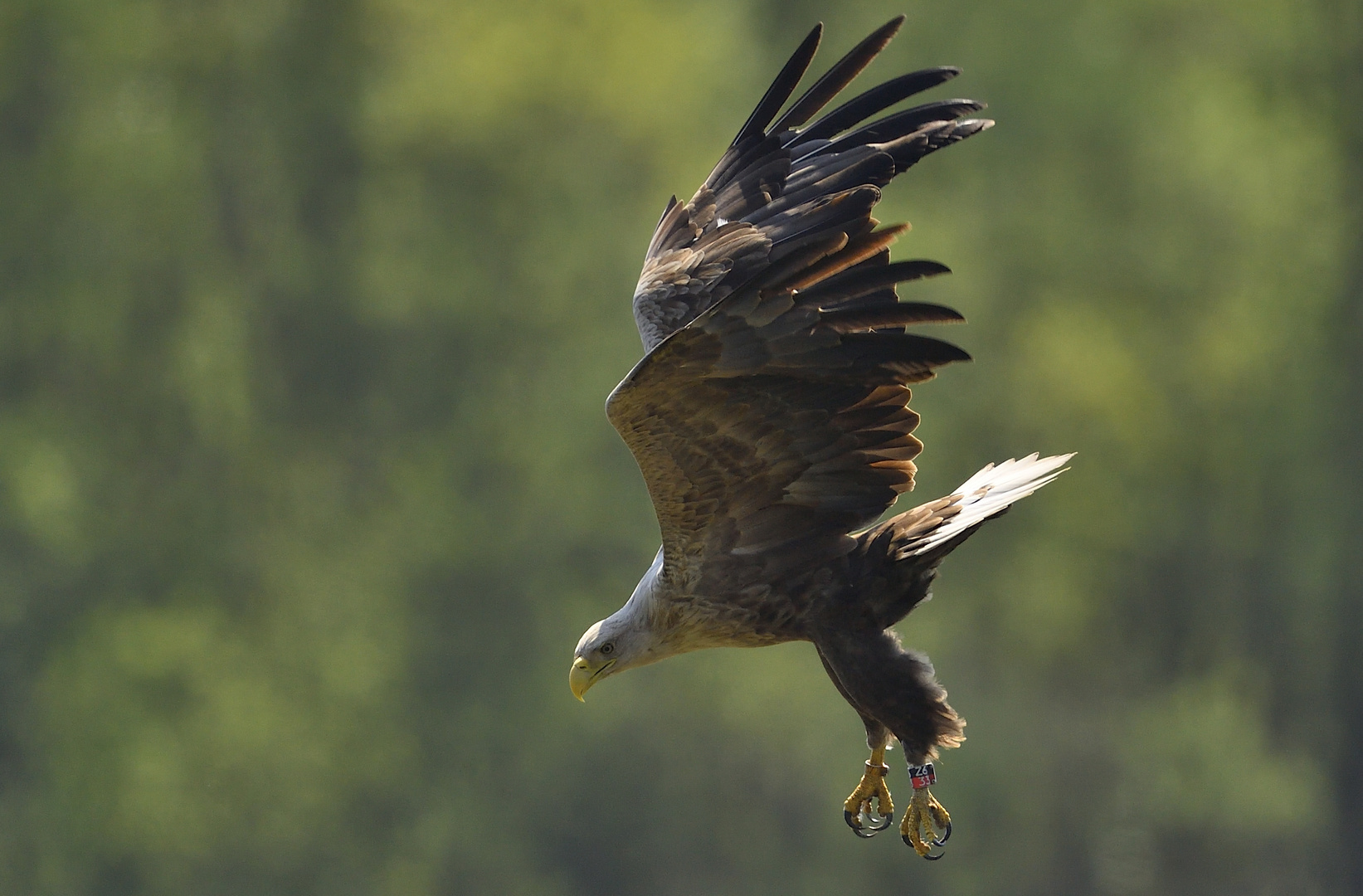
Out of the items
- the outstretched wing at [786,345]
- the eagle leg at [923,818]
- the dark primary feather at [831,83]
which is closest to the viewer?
the outstretched wing at [786,345]

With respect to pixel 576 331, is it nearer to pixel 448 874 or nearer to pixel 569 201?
pixel 569 201

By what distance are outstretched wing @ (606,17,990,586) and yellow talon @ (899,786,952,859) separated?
1.15 m

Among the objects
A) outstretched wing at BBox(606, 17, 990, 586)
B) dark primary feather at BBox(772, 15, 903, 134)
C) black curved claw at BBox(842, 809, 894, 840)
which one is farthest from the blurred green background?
black curved claw at BBox(842, 809, 894, 840)

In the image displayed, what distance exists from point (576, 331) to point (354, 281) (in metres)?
3.03

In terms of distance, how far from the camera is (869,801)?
29.9ft

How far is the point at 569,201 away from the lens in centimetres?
2467

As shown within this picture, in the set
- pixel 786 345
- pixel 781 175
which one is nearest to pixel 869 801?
pixel 786 345

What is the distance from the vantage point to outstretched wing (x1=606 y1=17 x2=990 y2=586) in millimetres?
7504

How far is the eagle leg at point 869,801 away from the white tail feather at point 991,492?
113cm

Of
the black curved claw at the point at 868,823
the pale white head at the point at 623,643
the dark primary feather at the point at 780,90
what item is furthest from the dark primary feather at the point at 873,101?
the black curved claw at the point at 868,823

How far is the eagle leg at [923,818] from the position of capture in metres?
8.43

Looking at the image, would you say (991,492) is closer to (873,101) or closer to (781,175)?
(781,175)

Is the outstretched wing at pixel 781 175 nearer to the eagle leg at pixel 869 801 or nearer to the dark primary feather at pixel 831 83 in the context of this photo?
the dark primary feather at pixel 831 83

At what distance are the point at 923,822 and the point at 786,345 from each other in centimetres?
236
